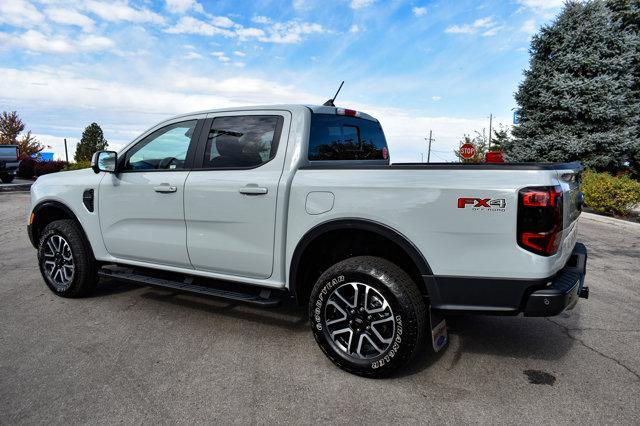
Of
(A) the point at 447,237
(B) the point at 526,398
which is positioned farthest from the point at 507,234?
(B) the point at 526,398

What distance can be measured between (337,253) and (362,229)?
20.0 inches

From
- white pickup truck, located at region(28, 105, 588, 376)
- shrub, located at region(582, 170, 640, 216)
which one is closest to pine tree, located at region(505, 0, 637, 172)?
shrub, located at region(582, 170, 640, 216)

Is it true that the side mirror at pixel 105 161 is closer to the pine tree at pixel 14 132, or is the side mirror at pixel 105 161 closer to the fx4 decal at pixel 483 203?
the fx4 decal at pixel 483 203

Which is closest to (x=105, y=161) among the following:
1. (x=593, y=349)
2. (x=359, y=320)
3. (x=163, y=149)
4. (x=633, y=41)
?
(x=163, y=149)

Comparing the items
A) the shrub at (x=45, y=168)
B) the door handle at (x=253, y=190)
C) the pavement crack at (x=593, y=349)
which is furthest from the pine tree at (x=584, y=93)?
the shrub at (x=45, y=168)

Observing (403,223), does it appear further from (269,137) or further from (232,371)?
(232,371)

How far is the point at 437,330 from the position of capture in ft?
10.0

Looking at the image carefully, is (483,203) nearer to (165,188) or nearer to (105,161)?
(165,188)

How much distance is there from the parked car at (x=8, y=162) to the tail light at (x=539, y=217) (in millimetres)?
24390

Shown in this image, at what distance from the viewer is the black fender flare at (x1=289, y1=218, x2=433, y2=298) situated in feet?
9.41

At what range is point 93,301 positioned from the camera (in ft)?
15.4

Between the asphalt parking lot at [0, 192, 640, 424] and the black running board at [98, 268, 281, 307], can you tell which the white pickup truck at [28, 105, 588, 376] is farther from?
the asphalt parking lot at [0, 192, 640, 424]

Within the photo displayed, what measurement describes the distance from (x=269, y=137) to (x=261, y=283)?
44.5 inches

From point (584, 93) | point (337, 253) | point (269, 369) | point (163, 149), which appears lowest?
point (269, 369)
